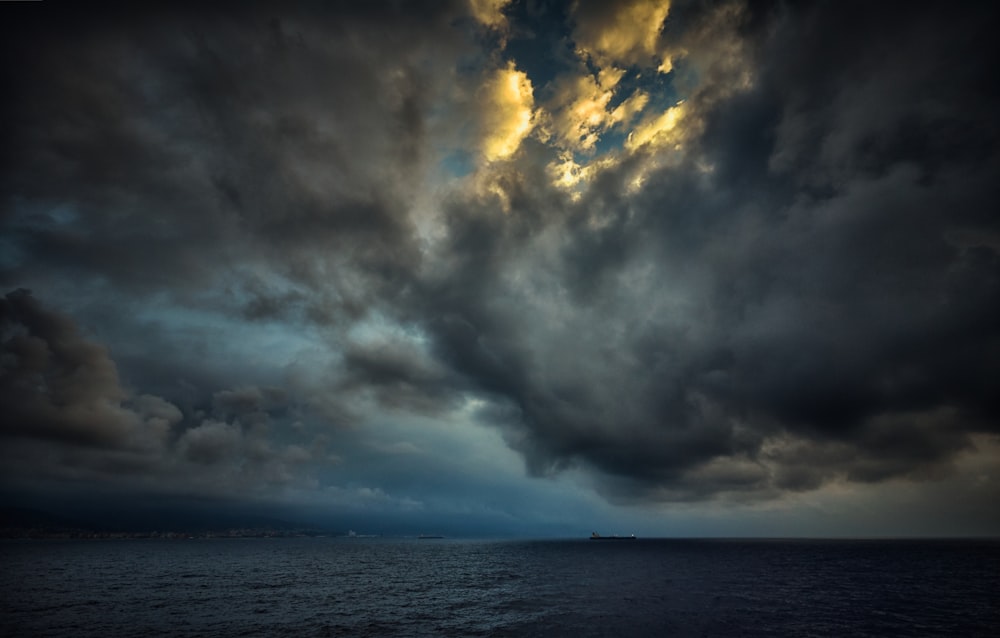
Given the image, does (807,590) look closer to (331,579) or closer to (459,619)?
(459,619)

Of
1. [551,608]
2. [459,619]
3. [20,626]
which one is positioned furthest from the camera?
[551,608]

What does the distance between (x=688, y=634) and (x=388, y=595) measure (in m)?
48.7

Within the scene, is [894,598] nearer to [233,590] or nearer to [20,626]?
[233,590]

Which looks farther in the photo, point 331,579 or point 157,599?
point 331,579

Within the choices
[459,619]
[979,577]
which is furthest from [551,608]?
[979,577]

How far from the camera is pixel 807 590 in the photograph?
78750 millimetres

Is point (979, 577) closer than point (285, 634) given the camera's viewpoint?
No

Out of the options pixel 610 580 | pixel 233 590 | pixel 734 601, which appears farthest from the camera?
pixel 610 580

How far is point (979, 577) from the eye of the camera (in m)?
101

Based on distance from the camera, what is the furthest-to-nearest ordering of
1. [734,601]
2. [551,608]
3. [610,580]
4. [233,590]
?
1. [610,580]
2. [233,590]
3. [734,601]
4. [551,608]

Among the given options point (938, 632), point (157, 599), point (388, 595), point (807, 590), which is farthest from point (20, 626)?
point (807, 590)

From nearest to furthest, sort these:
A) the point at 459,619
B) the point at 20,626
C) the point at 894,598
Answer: the point at 20,626 < the point at 459,619 < the point at 894,598

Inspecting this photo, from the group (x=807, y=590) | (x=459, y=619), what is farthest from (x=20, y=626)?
(x=807, y=590)

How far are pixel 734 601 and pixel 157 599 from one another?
89502 millimetres
